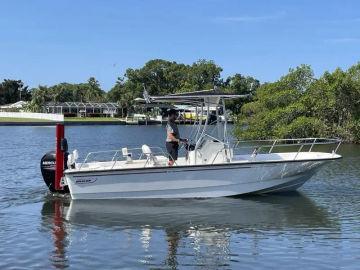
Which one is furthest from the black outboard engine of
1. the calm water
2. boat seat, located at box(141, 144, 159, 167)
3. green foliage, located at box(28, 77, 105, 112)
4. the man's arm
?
green foliage, located at box(28, 77, 105, 112)

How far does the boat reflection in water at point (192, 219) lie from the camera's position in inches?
458

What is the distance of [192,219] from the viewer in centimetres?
1416

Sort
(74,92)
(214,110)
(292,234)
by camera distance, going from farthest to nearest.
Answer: (74,92), (214,110), (292,234)

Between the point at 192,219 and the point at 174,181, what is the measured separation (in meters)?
2.47

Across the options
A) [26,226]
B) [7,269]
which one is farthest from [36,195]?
[7,269]

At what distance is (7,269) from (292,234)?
6398 mm

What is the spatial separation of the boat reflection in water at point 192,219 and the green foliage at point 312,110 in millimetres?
27483

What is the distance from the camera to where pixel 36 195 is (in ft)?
58.7

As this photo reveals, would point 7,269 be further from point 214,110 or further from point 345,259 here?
point 214,110

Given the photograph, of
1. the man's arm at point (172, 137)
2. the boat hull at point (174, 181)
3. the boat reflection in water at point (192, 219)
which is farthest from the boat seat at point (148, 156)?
the boat reflection in water at point (192, 219)

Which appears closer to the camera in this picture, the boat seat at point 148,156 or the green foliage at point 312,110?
the boat seat at point 148,156

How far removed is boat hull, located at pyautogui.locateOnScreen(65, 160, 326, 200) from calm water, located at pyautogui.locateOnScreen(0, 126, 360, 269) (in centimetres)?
32

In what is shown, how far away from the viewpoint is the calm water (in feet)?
34.4

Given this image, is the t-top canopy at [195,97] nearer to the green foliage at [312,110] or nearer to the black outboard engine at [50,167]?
the black outboard engine at [50,167]
